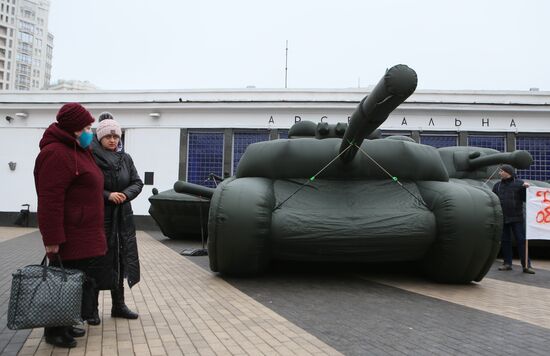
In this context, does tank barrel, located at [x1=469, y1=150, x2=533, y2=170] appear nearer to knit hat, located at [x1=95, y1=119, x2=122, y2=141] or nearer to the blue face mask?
knit hat, located at [x1=95, y1=119, x2=122, y2=141]

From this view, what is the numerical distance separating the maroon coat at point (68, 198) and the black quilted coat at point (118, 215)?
16.3 inches

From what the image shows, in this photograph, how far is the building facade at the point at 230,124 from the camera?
16.9 metres

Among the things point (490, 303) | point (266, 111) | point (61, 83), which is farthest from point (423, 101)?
point (61, 83)

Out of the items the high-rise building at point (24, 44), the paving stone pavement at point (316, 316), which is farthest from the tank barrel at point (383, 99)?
the high-rise building at point (24, 44)

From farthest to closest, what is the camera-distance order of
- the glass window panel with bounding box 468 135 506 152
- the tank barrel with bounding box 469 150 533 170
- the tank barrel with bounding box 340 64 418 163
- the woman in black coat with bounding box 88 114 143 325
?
the glass window panel with bounding box 468 135 506 152 → the tank barrel with bounding box 469 150 533 170 → the tank barrel with bounding box 340 64 418 163 → the woman in black coat with bounding box 88 114 143 325

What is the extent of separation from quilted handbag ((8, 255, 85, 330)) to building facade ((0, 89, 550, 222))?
13.8 meters

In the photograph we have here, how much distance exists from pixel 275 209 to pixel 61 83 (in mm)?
94251

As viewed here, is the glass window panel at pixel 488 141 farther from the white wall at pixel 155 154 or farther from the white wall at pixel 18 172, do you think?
the white wall at pixel 18 172

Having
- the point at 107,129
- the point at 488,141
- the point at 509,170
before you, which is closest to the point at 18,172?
the point at 107,129

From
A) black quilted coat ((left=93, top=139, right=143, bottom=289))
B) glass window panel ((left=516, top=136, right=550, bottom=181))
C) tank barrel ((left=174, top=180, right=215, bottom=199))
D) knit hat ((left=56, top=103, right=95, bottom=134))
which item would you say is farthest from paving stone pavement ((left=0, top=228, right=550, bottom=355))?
glass window panel ((left=516, top=136, right=550, bottom=181))

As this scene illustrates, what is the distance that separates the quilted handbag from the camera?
309cm

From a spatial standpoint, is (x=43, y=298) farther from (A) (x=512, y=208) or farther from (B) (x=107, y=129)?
(A) (x=512, y=208)

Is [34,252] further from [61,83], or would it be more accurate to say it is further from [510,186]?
[61,83]

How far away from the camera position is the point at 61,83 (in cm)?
9050
